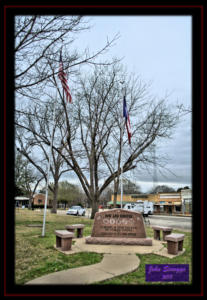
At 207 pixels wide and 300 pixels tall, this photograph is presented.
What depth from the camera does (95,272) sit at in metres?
4.32

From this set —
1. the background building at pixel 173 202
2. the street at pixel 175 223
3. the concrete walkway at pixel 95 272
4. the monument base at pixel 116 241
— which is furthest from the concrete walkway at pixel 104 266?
the background building at pixel 173 202

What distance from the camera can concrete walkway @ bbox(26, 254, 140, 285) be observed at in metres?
3.82

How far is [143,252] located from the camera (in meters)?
6.28

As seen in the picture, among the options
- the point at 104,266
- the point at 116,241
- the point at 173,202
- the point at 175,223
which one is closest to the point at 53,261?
the point at 104,266

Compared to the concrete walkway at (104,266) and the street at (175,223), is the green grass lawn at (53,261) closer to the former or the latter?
the concrete walkway at (104,266)

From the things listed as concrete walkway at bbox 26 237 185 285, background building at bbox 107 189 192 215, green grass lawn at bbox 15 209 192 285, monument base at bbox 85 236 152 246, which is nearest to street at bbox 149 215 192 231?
monument base at bbox 85 236 152 246

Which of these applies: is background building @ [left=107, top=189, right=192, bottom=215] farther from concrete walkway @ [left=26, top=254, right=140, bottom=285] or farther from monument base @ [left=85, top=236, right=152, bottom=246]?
concrete walkway @ [left=26, top=254, right=140, bottom=285]

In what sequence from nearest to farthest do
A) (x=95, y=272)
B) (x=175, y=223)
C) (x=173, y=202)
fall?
(x=95, y=272)
(x=175, y=223)
(x=173, y=202)

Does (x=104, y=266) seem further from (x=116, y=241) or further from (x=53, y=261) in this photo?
(x=116, y=241)

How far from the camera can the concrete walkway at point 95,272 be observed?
3824mm

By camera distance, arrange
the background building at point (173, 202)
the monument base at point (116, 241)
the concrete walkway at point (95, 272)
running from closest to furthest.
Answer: the concrete walkway at point (95, 272)
the monument base at point (116, 241)
the background building at point (173, 202)
